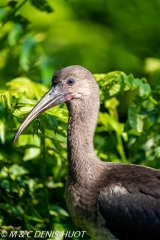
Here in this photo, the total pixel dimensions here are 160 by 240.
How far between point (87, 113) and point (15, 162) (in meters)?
1.32

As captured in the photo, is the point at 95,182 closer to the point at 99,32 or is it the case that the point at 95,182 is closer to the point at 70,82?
the point at 70,82

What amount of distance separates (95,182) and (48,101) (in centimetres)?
68

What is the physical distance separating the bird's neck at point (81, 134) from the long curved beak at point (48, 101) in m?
0.11

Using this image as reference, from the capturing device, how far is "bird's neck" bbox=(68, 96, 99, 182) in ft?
22.2

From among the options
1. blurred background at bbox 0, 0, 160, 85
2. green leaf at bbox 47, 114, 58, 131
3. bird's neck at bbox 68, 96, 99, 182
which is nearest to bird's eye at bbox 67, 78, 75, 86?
bird's neck at bbox 68, 96, 99, 182

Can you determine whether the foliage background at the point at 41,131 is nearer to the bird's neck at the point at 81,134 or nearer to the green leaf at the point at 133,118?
the green leaf at the point at 133,118

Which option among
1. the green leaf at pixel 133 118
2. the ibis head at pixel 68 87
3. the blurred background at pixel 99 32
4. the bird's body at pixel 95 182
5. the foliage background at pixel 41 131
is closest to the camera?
the bird's body at pixel 95 182

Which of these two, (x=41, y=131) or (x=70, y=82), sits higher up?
(x=70, y=82)

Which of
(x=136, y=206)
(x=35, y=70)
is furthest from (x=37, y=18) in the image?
(x=136, y=206)

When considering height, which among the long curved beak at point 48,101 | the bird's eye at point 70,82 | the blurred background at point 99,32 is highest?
the blurred background at point 99,32

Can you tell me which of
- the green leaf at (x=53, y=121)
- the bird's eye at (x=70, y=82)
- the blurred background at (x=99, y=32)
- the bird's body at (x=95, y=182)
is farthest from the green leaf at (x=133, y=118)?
the blurred background at (x=99, y=32)

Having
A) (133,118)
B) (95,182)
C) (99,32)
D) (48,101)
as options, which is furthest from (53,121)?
(99,32)

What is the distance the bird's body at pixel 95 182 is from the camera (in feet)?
21.6

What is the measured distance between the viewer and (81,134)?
6812mm
